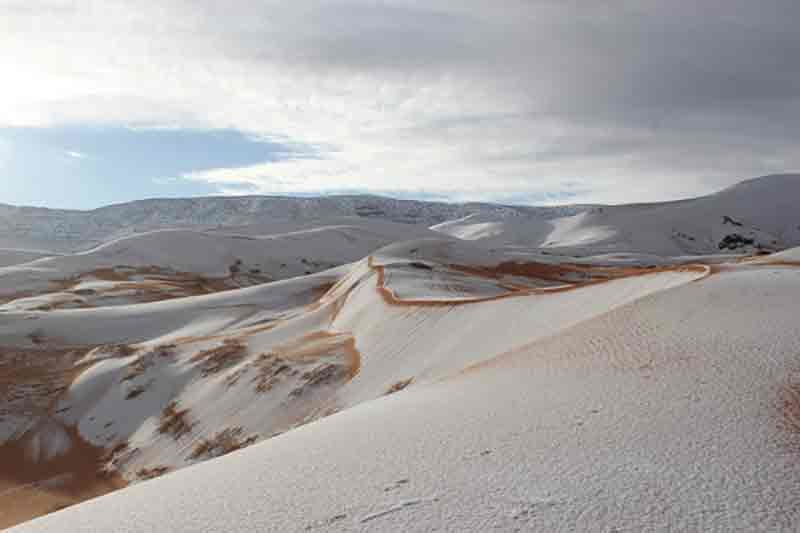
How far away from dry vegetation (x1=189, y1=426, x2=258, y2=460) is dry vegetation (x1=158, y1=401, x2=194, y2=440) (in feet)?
6.05

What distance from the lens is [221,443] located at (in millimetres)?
18453

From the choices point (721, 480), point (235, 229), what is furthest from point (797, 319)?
point (235, 229)

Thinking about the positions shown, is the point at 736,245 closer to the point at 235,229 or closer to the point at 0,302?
the point at 235,229

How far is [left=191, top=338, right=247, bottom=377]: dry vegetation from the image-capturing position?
2455 centimetres

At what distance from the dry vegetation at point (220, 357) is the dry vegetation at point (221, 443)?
567 centimetres

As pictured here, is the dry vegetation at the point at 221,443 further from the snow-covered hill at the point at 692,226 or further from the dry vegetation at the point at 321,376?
the snow-covered hill at the point at 692,226

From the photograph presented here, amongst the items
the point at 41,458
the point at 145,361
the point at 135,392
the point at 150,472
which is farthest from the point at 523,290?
the point at 41,458

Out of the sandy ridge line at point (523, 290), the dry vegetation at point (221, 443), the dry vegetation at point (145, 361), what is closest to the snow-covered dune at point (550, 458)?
the sandy ridge line at point (523, 290)

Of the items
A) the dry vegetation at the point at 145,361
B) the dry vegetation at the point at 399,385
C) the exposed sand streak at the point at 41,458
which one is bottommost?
the exposed sand streak at the point at 41,458

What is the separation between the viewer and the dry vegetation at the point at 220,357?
80.5 feet

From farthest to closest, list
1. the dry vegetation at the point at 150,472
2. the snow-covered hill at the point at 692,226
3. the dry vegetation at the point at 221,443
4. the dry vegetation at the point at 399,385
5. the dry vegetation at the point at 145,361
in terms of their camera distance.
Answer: the snow-covered hill at the point at 692,226, the dry vegetation at the point at 145,361, the dry vegetation at the point at 150,472, the dry vegetation at the point at 221,443, the dry vegetation at the point at 399,385

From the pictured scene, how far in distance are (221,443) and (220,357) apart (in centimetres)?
738

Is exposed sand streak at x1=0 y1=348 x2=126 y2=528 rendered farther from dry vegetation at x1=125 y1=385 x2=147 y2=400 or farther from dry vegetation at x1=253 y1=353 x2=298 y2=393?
dry vegetation at x1=253 y1=353 x2=298 y2=393

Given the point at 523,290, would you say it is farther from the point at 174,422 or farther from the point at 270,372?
the point at 174,422
